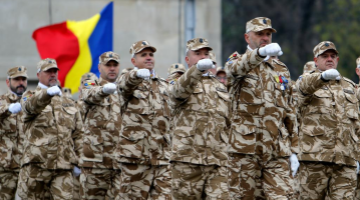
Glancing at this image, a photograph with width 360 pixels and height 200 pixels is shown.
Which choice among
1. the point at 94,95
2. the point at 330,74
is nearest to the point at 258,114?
the point at 330,74

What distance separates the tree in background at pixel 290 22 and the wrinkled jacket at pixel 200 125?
24.3m

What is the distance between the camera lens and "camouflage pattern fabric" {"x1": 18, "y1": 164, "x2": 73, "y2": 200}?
13.2 m

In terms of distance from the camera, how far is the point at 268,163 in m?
10.8

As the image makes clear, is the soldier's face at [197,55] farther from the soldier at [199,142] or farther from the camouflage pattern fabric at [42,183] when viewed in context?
the camouflage pattern fabric at [42,183]

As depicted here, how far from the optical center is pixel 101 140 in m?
13.8

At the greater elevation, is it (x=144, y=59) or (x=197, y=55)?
(x=144, y=59)

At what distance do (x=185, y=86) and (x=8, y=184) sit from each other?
636 centimetres

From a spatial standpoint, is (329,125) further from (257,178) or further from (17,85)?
(17,85)

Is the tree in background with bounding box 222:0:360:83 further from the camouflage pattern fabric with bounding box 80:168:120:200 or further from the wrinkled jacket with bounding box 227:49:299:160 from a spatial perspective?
the wrinkled jacket with bounding box 227:49:299:160

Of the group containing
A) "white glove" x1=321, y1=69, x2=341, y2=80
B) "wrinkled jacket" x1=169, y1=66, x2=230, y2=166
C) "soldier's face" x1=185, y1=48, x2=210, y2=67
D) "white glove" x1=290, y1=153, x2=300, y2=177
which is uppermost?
"soldier's face" x1=185, y1=48, x2=210, y2=67

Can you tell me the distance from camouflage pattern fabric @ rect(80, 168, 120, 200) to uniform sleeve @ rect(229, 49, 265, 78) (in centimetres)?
373

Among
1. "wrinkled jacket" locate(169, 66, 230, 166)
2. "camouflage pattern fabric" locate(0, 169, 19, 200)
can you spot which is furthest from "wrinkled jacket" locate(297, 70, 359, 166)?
"camouflage pattern fabric" locate(0, 169, 19, 200)

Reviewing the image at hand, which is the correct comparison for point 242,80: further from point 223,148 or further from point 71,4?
point 71,4

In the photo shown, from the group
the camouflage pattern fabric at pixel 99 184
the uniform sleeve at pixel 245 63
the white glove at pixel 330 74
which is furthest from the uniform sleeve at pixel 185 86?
the camouflage pattern fabric at pixel 99 184
